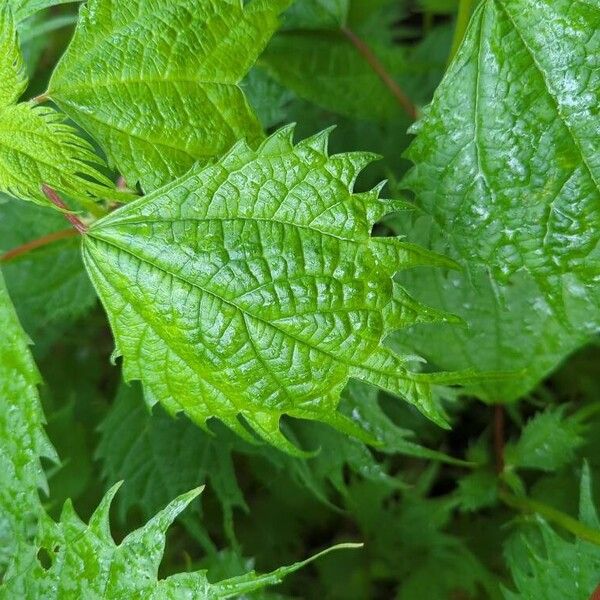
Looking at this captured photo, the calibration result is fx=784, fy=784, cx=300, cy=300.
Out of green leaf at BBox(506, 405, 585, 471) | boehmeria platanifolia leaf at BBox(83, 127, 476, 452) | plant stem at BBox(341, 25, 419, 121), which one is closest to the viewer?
boehmeria platanifolia leaf at BBox(83, 127, 476, 452)

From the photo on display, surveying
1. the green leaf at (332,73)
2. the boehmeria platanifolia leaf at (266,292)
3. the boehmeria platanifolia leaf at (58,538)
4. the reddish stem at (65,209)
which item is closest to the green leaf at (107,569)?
the boehmeria platanifolia leaf at (58,538)

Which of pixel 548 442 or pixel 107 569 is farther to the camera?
pixel 548 442

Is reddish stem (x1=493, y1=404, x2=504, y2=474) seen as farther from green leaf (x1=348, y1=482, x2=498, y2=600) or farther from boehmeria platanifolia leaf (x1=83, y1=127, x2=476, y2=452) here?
boehmeria platanifolia leaf (x1=83, y1=127, x2=476, y2=452)

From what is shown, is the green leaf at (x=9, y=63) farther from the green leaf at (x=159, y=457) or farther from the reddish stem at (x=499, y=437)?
the reddish stem at (x=499, y=437)

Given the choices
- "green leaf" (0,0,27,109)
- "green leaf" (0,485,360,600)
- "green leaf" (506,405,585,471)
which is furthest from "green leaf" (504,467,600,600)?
"green leaf" (0,0,27,109)

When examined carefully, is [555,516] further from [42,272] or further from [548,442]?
[42,272]

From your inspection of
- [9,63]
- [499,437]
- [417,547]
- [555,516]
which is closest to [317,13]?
[9,63]

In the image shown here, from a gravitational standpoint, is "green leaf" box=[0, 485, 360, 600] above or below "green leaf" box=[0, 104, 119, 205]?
below
